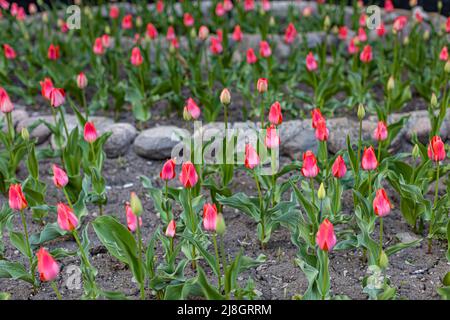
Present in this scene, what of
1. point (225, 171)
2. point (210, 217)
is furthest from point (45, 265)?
point (225, 171)

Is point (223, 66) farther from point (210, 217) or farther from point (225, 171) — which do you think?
point (210, 217)

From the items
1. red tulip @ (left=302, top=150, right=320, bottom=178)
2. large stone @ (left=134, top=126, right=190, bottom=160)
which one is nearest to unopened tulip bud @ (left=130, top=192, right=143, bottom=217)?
red tulip @ (left=302, top=150, right=320, bottom=178)

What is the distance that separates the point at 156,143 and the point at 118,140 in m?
0.25

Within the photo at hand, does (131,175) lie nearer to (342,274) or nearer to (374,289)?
(342,274)

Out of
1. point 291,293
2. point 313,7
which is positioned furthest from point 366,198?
point 313,7

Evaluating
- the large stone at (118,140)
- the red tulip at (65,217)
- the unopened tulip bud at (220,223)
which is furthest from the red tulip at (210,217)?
the large stone at (118,140)

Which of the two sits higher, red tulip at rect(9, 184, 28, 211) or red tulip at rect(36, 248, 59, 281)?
red tulip at rect(9, 184, 28, 211)

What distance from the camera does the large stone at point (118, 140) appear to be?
4418mm

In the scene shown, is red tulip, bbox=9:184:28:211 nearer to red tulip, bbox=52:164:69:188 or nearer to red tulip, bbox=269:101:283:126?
red tulip, bbox=52:164:69:188

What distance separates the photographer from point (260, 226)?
3.33 meters

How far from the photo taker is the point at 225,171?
12.0 feet

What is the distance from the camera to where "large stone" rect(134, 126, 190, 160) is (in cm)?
434

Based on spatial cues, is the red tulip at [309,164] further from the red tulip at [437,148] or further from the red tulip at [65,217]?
the red tulip at [65,217]
